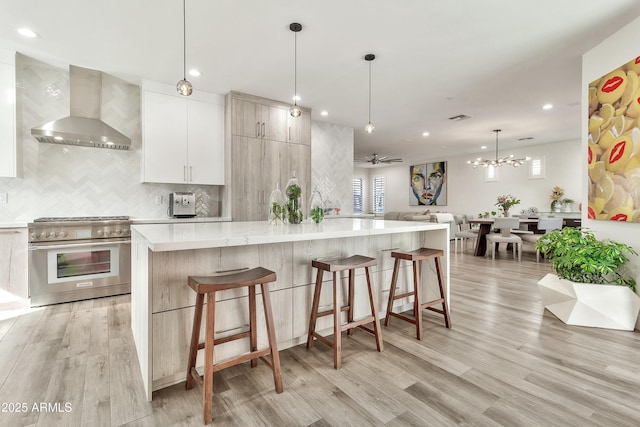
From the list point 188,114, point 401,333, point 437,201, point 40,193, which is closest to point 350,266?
point 401,333

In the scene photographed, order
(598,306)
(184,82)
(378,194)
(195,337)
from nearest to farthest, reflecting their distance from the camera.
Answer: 1. (195,337)
2. (184,82)
3. (598,306)
4. (378,194)

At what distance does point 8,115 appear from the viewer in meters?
3.16

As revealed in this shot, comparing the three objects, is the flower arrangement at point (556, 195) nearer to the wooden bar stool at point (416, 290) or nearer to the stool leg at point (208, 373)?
the wooden bar stool at point (416, 290)

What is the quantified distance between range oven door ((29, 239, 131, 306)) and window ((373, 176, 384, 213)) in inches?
389

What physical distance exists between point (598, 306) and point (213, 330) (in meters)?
3.11

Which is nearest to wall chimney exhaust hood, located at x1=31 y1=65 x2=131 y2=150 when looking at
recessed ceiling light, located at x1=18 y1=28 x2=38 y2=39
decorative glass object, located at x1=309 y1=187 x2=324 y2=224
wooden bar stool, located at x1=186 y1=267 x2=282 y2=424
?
recessed ceiling light, located at x1=18 y1=28 x2=38 y2=39

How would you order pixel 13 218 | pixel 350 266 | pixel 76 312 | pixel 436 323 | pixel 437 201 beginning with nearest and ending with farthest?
pixel 350 266
pixel 436 323
pixel 76 312
pixel 13 218
pixel 437 201

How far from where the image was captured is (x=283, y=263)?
6.97 feet

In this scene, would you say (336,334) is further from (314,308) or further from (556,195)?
(556,195)

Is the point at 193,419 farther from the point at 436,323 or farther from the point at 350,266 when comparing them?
the point at 436,323

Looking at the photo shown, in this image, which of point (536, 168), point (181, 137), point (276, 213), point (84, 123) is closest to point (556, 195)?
point (536, 168)

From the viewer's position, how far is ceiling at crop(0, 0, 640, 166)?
242 cm

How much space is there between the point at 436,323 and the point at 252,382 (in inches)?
65.9

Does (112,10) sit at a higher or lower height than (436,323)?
higher
